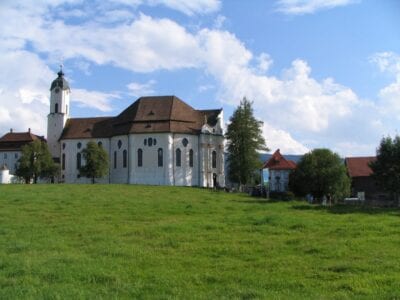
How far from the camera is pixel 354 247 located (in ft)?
59.5

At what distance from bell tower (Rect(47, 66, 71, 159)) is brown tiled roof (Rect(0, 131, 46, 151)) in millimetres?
6228

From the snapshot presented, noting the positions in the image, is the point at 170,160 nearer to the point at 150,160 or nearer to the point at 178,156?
the point at 178,156

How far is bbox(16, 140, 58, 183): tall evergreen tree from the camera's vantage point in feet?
238

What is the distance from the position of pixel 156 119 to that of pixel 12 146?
30832 millimetres

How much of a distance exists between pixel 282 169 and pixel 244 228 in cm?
6725

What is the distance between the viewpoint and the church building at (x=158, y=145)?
2835 inches

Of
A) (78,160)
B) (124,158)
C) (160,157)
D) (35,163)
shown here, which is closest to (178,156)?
(160,157)

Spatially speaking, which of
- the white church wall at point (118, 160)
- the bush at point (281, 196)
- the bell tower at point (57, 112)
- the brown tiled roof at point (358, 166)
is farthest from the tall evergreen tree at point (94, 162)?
the brown tiled roof at point (358, 166)

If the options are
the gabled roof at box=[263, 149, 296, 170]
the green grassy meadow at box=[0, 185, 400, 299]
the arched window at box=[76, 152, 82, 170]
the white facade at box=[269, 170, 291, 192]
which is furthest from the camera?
the gabled roof at box=[263, 149, 296, 170]

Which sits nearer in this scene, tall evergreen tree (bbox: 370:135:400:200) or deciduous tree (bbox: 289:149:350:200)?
tall evergreen tree (bbox: 370:135:400:200)

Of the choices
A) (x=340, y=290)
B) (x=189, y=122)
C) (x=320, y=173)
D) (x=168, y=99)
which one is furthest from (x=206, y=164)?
(x=340, y=290)

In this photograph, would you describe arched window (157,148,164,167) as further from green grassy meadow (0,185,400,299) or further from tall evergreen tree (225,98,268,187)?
green grassy meadow (0,185,400,299)

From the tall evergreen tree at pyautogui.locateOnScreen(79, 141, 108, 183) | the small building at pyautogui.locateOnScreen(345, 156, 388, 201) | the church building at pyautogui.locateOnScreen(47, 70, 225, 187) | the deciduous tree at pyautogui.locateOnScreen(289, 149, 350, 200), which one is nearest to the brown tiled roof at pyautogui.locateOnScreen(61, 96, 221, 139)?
the church building at pyautogui.locateOnScreen(47, 70, 225, 187)

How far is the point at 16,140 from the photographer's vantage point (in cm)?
9038
